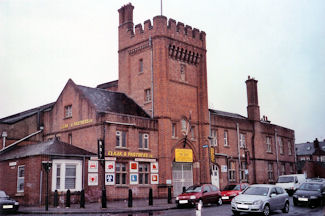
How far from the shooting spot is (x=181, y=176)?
3775 centimetres

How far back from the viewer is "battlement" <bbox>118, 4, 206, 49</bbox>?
3794 cm

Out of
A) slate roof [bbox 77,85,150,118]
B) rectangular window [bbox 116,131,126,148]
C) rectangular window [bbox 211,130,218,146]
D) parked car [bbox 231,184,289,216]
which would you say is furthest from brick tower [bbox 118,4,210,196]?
parked car [bbox 231,184,289,216]

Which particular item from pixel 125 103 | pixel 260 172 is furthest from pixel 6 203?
pixel 260 172

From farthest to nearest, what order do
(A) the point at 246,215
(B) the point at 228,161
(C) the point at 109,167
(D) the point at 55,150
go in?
1. (B) the point at 228,161
2. (C) the point at 109,167
3. (D) the point at 55,150
4. (A) the point at 246,215

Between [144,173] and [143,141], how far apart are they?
2883mm

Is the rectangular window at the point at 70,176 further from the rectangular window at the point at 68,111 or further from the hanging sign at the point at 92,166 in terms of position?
the rectangular window at the point at 68,111

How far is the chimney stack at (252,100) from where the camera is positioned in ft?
163

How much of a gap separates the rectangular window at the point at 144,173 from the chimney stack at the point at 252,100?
20.0 m

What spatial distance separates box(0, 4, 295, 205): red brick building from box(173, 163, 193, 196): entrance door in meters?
0.10

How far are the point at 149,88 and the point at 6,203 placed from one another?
18971mm

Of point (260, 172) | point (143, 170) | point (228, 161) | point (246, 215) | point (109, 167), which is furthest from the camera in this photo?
point (260, 172)

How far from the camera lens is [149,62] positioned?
126 feet

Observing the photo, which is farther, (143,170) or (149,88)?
(149,88)

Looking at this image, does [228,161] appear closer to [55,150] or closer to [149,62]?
[149,62]
